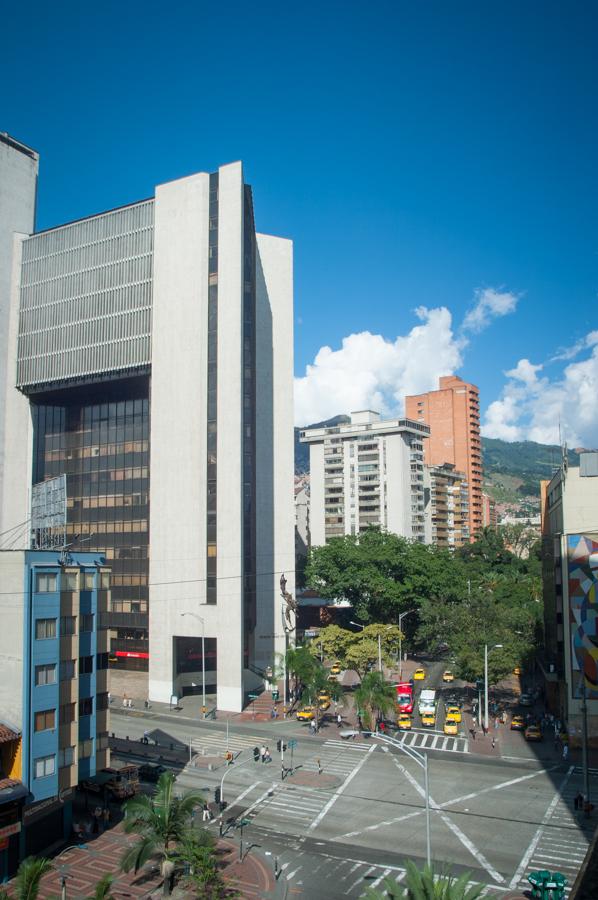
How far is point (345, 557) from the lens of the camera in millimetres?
101125

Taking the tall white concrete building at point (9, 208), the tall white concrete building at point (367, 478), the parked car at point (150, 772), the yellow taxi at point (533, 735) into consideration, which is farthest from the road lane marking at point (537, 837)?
the tall white concrete building at point (367, 478)

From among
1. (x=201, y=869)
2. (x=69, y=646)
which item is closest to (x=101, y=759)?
(x=69, y=646)

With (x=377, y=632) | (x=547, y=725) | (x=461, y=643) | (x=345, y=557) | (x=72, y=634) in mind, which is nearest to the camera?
(x=72, y=634)

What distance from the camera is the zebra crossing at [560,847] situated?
36750 mm

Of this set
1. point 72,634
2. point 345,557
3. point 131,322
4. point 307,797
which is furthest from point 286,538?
point 72,634

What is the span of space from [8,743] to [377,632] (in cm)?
4886

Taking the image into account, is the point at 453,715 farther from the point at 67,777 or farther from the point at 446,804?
the point at 67,777

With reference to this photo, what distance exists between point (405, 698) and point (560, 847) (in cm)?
3439

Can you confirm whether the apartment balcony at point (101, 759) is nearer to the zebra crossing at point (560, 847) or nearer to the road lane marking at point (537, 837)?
the road lane marking at point (537, 837)

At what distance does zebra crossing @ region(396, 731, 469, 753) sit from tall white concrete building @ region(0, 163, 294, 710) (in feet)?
66.9

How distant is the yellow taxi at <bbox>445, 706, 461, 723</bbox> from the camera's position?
68.0 m

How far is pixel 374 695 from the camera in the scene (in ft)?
208

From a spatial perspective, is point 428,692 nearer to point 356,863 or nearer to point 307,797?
point 307,797

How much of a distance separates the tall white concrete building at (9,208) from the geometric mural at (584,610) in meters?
Answer: 75.8
